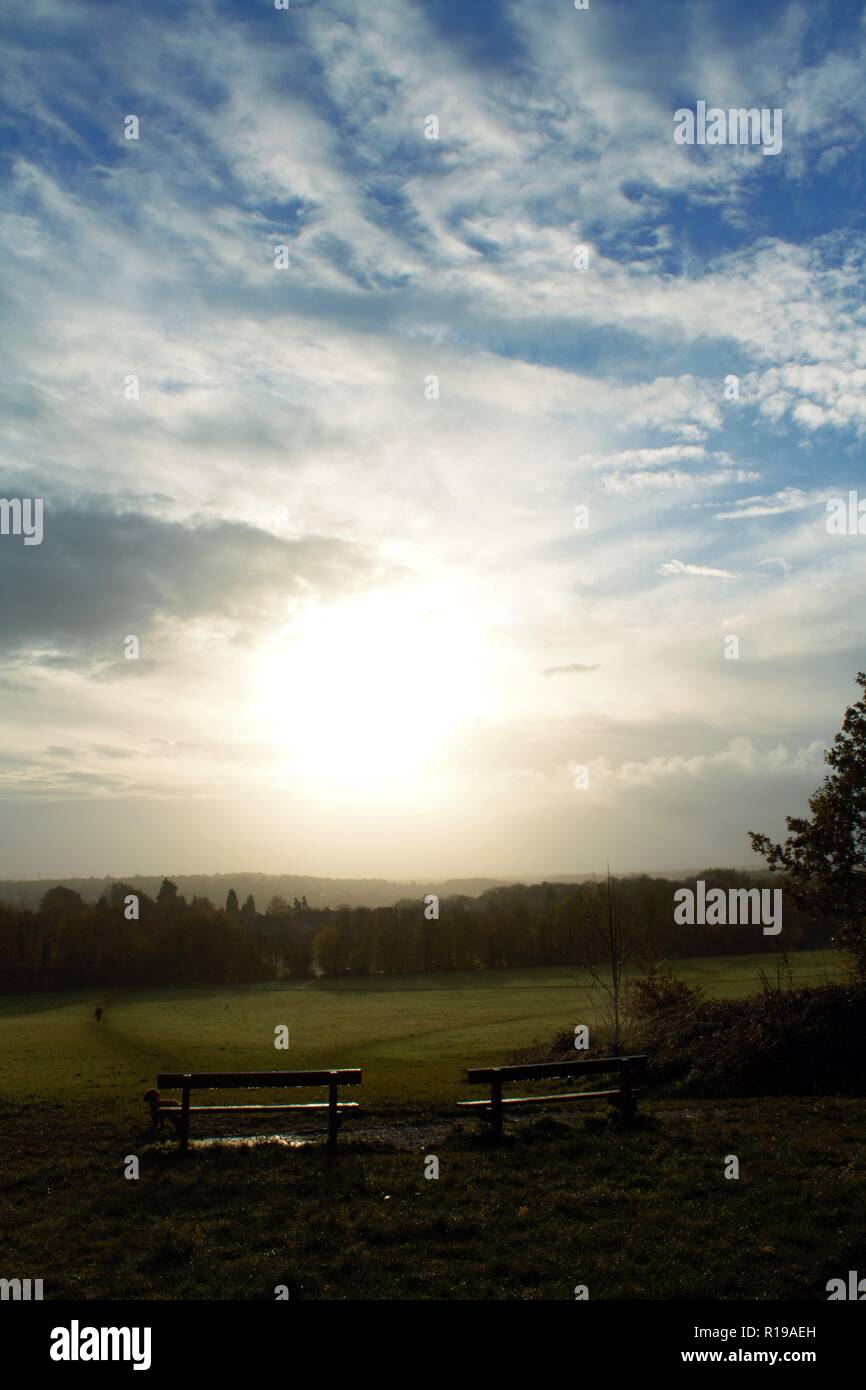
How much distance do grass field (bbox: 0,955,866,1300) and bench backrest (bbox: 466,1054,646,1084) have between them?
0.80m

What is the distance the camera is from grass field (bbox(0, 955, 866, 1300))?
8219 mm

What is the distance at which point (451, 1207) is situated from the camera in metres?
10.4

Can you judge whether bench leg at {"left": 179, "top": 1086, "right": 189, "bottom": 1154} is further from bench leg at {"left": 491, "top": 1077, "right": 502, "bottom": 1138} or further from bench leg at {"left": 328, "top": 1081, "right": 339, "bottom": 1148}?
bench leg at {"left": 491, "top": 1077, "right": 502, "bottom": 1138}

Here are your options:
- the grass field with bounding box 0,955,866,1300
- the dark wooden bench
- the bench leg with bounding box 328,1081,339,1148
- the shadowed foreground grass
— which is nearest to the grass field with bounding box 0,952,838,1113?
the dark wooden bench

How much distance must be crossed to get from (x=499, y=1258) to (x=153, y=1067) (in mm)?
25750

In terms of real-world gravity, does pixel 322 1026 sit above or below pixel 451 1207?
below

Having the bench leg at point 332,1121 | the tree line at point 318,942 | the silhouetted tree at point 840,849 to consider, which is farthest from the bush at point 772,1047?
the tree line at point 318,942

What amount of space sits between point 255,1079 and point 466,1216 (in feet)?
18.9

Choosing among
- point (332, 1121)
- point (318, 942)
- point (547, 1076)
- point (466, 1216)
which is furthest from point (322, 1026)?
point (318, 942)

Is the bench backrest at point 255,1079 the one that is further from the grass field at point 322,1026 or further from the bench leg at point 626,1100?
the bench leg at point 626,1100

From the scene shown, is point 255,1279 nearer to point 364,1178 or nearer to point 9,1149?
point 364,1178

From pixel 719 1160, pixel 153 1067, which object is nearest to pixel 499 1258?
pixel 719 1160

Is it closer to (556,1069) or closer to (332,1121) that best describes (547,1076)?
(556,1069)
